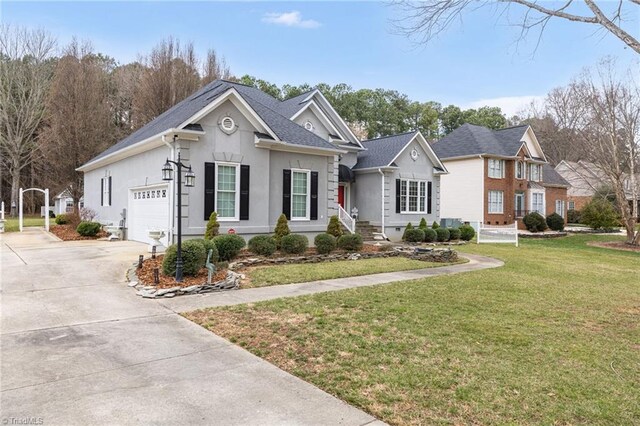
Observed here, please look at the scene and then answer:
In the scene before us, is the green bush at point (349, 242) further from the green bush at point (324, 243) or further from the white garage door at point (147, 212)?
the white garage door at point (147, 212)

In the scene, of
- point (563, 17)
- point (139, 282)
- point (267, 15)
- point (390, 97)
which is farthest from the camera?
point (390, 97)

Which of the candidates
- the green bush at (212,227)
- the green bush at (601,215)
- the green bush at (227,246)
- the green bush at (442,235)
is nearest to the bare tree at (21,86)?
the green bush at (212,227)

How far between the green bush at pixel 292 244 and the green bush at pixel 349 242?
1.93 meters

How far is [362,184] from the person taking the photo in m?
21.2

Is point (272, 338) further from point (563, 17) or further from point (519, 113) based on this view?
point (519, 113)

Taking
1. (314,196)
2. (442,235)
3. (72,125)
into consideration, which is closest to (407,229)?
(442,235)

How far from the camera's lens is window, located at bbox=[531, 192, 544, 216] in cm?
3170

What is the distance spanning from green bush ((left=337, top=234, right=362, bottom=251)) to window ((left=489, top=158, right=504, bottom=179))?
17875mm

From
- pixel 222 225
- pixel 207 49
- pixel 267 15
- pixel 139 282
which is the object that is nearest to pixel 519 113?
pixel 207 49

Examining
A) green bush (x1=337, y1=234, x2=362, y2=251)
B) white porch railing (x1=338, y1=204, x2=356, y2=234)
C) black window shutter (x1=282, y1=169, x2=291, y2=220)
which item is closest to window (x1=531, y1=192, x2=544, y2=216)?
white porch railing (x1=338, y1=204, x2=356, y2=234)

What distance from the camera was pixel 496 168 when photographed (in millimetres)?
29281

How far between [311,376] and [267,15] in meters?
15.0

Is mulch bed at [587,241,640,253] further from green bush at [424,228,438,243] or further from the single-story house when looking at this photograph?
green bush at [424,228,438,243]

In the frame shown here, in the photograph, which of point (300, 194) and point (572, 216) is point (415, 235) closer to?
point (300, 194)
